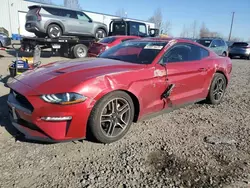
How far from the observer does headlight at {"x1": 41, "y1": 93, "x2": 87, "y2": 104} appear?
2611 millimetres

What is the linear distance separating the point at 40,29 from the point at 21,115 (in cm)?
979

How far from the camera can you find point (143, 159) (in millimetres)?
2729

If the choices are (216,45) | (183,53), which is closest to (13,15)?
(216,45)

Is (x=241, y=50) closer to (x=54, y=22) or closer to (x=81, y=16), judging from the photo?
(x=81, y=16)

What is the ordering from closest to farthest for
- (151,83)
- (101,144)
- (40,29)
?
(101,144) < (151,83) < (40,29)

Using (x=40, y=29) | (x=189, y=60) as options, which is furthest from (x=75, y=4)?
(x=189, y=60)

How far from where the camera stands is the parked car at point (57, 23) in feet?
37.3

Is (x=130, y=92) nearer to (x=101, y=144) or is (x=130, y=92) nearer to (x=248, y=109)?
(x=101, y=144)

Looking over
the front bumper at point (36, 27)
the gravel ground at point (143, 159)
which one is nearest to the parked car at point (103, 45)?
the front bumper at point (36, 27)

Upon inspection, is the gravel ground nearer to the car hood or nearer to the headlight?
the headlight

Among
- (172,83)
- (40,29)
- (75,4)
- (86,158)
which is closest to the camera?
(86,158)

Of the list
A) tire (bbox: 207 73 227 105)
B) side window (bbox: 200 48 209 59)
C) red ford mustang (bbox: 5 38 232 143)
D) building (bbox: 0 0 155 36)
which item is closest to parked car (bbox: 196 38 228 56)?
tire (bbox: 207 73 227 105)

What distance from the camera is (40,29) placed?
1134 centimetres

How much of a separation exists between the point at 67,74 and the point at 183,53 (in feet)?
7.36
